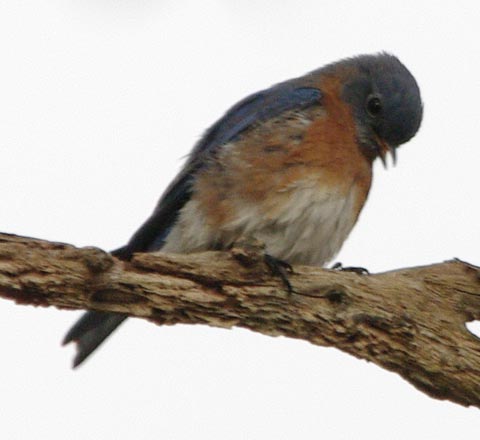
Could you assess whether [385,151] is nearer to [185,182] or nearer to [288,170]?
[288,170]

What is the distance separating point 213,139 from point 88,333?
1632mm

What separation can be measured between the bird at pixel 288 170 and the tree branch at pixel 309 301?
818 mm

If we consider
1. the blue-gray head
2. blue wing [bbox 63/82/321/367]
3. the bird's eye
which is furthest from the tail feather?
the bird's eye

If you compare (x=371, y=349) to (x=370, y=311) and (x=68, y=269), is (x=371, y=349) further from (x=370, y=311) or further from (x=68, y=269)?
(x=68, y=269)

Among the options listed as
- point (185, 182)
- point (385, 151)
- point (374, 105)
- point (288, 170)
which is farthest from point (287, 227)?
point (374, 105)

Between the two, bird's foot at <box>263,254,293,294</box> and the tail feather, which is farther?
the tail feather

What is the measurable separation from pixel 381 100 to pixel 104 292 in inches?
118

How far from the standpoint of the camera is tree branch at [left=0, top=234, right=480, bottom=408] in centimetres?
511

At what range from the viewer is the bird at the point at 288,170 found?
647 centimetres

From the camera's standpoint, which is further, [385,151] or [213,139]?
[385,151]

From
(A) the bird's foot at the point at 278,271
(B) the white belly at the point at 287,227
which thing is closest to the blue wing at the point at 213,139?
(B) the white belly at the point at 287,227

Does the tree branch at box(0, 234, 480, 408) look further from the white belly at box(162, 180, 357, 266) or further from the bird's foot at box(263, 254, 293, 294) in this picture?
the white belly at box(162, 180, 357, 266)

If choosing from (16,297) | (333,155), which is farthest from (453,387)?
(16,297)

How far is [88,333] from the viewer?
6.58 metres
